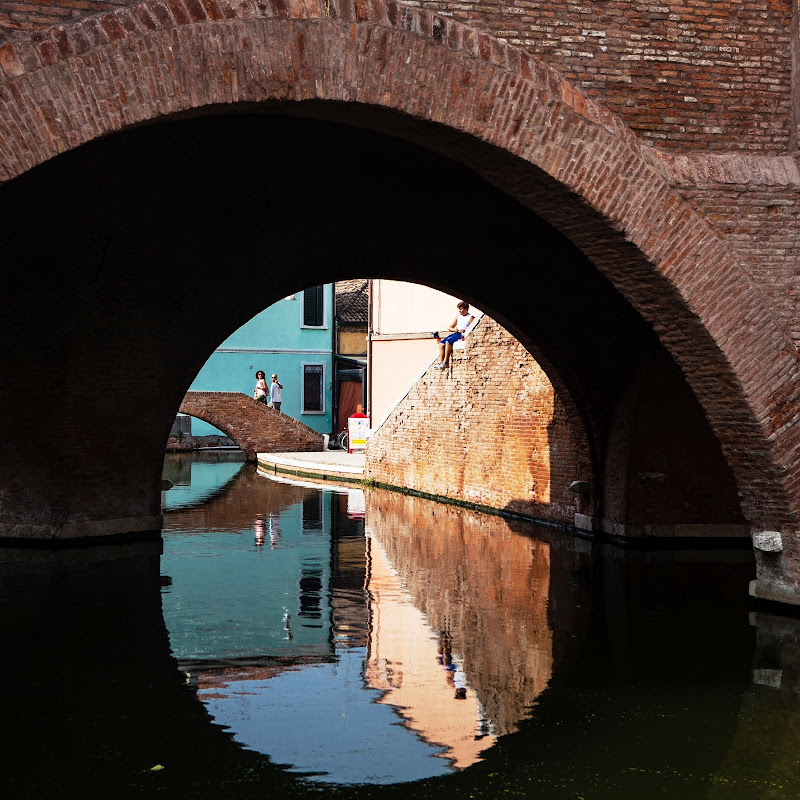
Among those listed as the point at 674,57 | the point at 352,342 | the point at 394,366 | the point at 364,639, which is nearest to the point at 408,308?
the point at 394,366

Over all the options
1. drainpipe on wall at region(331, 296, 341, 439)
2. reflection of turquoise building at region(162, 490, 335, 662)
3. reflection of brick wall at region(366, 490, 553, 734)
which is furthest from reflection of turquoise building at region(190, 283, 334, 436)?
reflection of turquoise building at region(162, 490, 335, 662)

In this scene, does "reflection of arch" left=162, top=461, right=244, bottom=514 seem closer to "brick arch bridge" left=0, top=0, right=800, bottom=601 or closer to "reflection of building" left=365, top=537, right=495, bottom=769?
"brick arch bridge" left=0, top=0, right=800, bottom=601

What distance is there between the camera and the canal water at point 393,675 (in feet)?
A: 14.3

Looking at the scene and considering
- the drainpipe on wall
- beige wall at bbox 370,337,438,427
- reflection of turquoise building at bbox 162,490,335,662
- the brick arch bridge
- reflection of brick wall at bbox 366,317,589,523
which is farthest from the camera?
the drainpipe on wall

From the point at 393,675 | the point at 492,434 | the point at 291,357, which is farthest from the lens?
the point at 291,357

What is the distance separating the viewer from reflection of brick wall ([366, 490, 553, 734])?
5.75 metres

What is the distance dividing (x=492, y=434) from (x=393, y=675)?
26.1 feet

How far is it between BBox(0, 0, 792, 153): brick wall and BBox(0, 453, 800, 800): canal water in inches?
117

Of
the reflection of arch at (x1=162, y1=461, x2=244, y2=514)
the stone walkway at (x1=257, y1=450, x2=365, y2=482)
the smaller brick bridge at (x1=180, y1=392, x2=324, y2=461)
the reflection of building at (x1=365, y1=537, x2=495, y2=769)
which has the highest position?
the smaller brick bridge at (x1=180, y1=392, x2=324, y2=461)

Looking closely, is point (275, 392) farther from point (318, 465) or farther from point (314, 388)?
point (318, 465)

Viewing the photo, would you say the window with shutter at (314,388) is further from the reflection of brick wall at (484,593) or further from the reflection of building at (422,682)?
the reflection of building at (422,682)

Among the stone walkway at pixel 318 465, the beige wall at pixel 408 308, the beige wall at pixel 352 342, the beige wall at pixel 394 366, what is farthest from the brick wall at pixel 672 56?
the beige wall at pixel 352 342

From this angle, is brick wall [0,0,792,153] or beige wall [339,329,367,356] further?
beige wall [339,329,367,356]

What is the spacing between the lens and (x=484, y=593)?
828 cm
